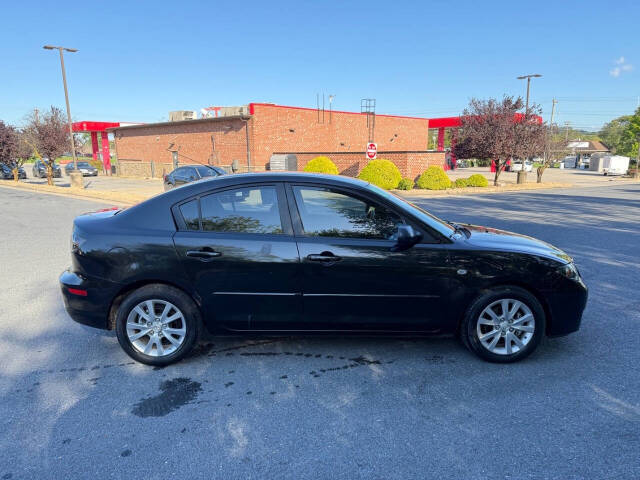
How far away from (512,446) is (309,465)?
4.11 feet

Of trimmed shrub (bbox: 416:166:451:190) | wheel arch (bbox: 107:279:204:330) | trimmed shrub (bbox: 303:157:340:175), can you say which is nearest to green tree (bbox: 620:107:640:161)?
trimmed shrub (bbox: 416:166:451:190)

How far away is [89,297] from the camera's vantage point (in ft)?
11.8

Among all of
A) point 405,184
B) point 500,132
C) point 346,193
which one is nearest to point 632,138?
point 500,132

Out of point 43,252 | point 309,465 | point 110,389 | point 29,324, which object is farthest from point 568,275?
point 43,252

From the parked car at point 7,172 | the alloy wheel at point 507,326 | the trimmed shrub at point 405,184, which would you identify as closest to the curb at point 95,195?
the parked car at point 7,172

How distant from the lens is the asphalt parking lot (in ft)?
8.04

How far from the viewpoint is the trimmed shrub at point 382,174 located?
21.0 metres

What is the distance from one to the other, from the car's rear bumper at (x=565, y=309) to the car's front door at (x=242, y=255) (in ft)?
7.11

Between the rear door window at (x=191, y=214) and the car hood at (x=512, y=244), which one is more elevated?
the rear door window at (x=191, y=214)

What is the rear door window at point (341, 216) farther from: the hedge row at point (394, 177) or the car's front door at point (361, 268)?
the hedge row at point (394, 177)

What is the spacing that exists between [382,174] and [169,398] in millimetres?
18924

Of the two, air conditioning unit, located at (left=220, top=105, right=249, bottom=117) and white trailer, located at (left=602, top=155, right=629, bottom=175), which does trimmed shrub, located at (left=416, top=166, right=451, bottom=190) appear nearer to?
air conditioning unit, located at (left=220, top=105, right=249, bottom=117)

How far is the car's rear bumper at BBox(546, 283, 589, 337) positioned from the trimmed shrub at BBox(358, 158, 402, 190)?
57.3 feet

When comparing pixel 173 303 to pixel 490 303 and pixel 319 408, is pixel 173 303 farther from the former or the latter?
pixel 490 303
